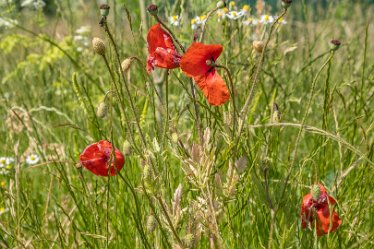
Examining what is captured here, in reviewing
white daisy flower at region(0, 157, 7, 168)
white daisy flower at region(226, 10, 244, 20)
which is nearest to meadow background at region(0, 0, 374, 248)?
white daisy flower at region(0, 157, 7, 168)

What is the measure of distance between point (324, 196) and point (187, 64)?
1.18ft

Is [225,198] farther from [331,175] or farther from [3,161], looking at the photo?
[3,161]

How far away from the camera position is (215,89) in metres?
0.99

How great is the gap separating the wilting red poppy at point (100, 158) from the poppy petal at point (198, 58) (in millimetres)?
Result: 226

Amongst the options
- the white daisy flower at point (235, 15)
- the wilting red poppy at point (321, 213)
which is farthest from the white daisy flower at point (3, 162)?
the wilting red poppy at point (321, 213)

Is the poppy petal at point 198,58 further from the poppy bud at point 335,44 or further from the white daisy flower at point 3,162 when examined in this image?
the white daisy flower at point 3,162

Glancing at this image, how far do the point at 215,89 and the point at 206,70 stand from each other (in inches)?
1.8

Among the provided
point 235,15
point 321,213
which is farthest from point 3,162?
point 321,213

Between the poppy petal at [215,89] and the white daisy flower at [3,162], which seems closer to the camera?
the poppy petal at [215,89]

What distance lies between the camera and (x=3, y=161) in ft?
6.29

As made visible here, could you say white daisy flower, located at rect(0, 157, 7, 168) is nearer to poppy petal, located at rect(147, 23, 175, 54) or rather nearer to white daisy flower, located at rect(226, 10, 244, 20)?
white daisy flower, located at rect(226, 10, 244, 20)

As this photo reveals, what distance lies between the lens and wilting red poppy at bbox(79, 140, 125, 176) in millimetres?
1104

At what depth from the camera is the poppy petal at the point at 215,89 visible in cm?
98

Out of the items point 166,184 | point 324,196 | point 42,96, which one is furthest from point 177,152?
point 42,96
